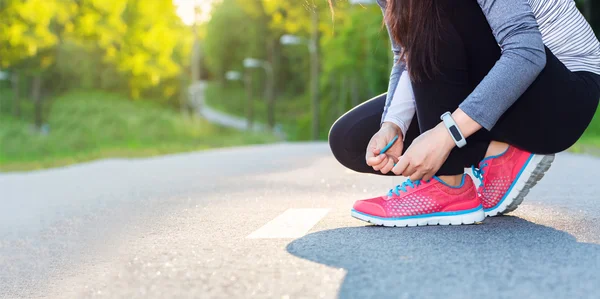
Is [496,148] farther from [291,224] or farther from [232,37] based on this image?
[232,37]

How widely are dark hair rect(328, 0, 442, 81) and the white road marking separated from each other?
699mm

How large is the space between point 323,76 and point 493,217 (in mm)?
42357

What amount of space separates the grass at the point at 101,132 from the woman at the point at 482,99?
47.4 feet

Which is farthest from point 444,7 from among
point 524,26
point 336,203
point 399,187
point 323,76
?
point 323,76

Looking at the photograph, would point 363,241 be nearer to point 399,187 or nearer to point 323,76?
point 399,187

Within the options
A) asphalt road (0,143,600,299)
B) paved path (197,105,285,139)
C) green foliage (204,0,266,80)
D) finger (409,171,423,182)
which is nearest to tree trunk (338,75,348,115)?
paved path (197,105,285,139)

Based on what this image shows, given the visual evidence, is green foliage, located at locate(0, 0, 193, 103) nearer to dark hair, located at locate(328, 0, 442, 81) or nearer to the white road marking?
the white road marking

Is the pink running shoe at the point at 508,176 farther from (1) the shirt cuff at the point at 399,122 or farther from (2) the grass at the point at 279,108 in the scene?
(2) the grass at the point at 279,108

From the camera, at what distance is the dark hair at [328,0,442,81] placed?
281 cm

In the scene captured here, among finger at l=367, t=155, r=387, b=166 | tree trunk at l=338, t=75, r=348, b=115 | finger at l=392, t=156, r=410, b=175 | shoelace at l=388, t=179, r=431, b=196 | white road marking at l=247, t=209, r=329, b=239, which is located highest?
finger at l=392, t=156, r=410, b=175

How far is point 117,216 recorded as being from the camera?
4445 millimetres

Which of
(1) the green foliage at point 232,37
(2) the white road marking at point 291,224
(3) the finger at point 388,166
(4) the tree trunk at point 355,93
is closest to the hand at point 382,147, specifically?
(3) the finger at point 388,166

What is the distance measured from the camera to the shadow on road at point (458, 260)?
1792mm

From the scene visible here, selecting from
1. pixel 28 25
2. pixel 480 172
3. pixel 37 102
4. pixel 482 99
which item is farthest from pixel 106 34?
pixel 482 99
